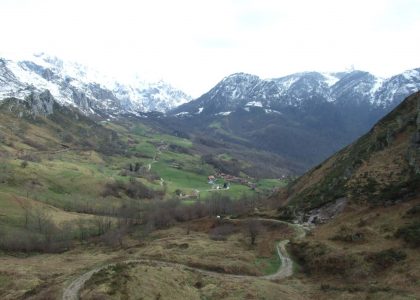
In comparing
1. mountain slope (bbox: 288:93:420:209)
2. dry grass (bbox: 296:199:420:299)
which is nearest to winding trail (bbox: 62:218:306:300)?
dry grass (bbox: 296:199:420:299)

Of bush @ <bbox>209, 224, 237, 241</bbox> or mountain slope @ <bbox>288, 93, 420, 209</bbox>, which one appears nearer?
mountain slope @ <bbox>288, 93, 420, 209</bbox>

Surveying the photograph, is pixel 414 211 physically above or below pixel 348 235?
above

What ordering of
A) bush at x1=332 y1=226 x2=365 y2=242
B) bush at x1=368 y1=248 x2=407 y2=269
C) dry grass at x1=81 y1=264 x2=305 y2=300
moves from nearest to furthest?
dry grass at x1=81 y1=264 x2=305 y2=300 → bush at x1=368 y1=248 x2=407 y2=269 → bush at x1=332 y1=226 x2=365 y2=242

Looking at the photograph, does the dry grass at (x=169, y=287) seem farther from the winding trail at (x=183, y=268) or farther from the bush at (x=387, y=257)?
the bush at (x=387, y=257)

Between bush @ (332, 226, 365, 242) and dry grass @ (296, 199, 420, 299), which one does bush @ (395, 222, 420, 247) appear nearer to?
dry grass @ (296, 199, 420, 299)

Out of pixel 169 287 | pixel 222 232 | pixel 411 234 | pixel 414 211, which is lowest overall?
pixel 169 287

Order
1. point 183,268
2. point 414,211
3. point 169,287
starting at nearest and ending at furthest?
point 169,287 < point 183,268 < point 414,211

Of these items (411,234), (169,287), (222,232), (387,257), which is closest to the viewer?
(169,287)

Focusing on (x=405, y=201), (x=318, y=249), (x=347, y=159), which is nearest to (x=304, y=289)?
(x=318, y=249)

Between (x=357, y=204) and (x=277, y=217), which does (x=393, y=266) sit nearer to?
(x=357, y=204)

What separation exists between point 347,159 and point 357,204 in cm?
4870

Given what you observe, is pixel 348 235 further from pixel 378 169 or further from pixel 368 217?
pixel 378 169

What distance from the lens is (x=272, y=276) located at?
277ft

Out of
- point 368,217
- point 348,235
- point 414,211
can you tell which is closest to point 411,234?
point 414,211
